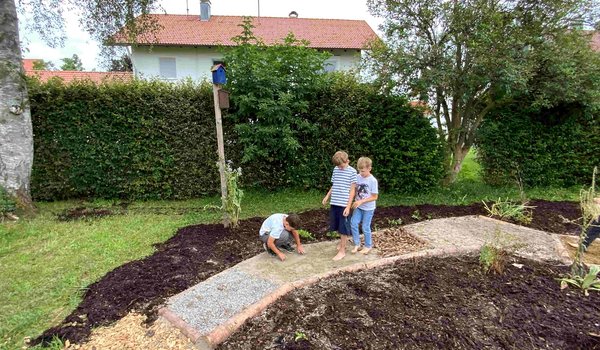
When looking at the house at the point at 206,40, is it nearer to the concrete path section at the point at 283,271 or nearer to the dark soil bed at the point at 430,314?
the concrete path section at the point at 283,271

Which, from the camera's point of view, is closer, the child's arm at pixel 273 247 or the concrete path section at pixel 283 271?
the concrete path section at pixel 283 271

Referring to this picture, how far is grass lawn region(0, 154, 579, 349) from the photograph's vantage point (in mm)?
2953

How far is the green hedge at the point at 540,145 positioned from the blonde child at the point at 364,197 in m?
5.04

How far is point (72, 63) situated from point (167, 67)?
34.5 meters

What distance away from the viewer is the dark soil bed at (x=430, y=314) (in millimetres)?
2307

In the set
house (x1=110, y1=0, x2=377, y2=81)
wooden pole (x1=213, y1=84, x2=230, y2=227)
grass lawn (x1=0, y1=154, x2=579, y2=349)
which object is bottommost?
grass lawn (x1=0, y1=154, x2=579, y2=349)

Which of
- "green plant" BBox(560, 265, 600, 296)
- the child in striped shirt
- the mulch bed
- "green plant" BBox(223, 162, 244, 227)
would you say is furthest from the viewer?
"green plant" BBox(223, 162, 244, 227)

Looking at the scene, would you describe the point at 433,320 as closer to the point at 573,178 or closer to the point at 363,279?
the point at 363,279

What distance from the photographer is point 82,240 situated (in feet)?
15.0

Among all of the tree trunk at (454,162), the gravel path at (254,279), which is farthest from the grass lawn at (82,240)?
the gravel path at (254,279)

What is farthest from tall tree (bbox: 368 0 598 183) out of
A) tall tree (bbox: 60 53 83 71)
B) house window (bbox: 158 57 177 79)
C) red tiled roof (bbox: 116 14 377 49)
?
tall tree (bbox: 60 53 83 71)

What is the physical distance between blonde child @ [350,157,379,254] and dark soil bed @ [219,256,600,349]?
62cm

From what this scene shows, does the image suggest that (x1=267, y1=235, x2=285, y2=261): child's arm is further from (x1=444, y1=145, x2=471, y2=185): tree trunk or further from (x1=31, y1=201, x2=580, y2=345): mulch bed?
(x1=444, y1=145, x2=471, y2=185): tree trunk

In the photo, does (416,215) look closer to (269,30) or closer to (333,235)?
(333,235)
